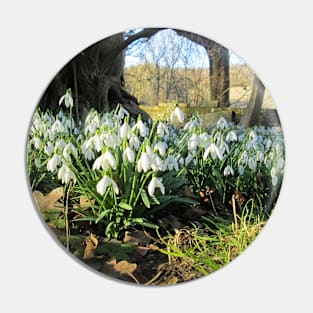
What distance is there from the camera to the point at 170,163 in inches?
60.0

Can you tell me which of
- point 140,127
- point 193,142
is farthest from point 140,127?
point 193,142

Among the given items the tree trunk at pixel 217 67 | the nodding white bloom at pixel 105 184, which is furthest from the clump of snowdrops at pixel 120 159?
the tree trunk at pixel 217 67

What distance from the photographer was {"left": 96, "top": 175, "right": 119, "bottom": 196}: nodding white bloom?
1.46 metres

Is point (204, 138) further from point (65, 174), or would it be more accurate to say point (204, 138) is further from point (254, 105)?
point (65, 174)

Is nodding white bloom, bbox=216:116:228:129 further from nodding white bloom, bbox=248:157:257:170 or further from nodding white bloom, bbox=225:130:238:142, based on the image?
nodding white bloom, bbox=248:157:257:170

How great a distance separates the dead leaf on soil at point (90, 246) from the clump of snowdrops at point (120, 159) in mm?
51

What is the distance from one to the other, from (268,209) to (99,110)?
73cm

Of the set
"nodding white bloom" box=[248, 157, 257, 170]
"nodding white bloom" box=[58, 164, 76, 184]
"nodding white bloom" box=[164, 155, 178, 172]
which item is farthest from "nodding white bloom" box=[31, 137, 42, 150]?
"nodding white bloom" box=[248, 157, 257, 170]

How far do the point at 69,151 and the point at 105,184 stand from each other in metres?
0.18

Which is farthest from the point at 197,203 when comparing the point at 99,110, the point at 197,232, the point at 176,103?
the point at 99,110

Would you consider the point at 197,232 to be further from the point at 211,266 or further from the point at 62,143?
the point at 62,143

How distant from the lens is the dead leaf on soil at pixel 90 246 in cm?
151

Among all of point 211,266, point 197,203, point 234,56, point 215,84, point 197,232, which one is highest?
point 234,56
